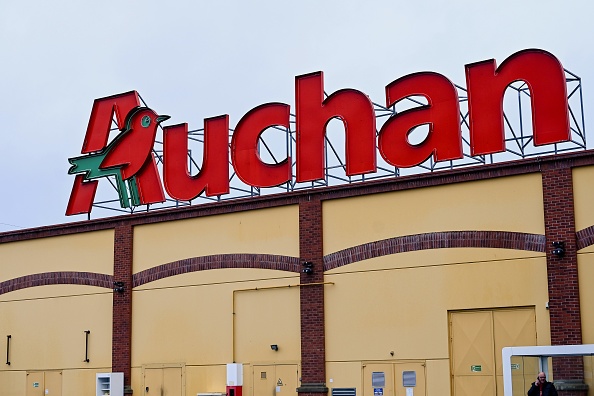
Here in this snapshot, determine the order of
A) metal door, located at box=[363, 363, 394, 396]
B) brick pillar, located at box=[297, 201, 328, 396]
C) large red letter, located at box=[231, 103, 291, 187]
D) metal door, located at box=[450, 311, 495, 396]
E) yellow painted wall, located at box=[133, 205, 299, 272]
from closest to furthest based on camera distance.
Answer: metal door, located at box=[450, 311, 495, 396], metal door, located at box=[363, 363, 394, 396], brick pillar, located at box=[297, 201, 328, 396], yellow painted wall, located at box=[133, 205, 299, 272], large red letter, located at box=[231, 103, 291, 187]

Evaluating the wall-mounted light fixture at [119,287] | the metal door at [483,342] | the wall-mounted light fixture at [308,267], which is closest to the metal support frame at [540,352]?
the metal door at [483,342]

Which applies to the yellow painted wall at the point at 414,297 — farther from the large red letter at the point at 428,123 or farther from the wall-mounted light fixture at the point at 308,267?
the large red letter at the point at 428,123

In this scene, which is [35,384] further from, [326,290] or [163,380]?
[326,290]

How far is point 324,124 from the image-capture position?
31.0 m

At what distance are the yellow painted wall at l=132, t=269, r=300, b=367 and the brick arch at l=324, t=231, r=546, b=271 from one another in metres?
1.81

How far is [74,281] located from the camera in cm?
3462

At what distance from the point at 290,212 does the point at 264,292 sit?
2.59 m

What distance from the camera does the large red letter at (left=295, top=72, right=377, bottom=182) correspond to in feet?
98.1

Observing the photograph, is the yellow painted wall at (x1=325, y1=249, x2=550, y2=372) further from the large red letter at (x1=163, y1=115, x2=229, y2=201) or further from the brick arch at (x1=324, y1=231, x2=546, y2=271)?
the large red letter at (x1=163, y1=115, x2=229, y2=201)

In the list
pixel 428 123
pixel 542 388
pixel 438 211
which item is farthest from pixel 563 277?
pixel 428 123

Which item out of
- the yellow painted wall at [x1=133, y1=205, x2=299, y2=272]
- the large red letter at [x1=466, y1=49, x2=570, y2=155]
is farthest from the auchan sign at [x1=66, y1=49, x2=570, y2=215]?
the yellow painted wall at [x1=133, y1=205, x2=299, y2=272]

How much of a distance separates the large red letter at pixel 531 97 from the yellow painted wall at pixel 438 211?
5.43 feet

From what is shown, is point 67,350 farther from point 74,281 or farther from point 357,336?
point 357,336

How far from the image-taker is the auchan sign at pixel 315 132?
2764 centimetres
